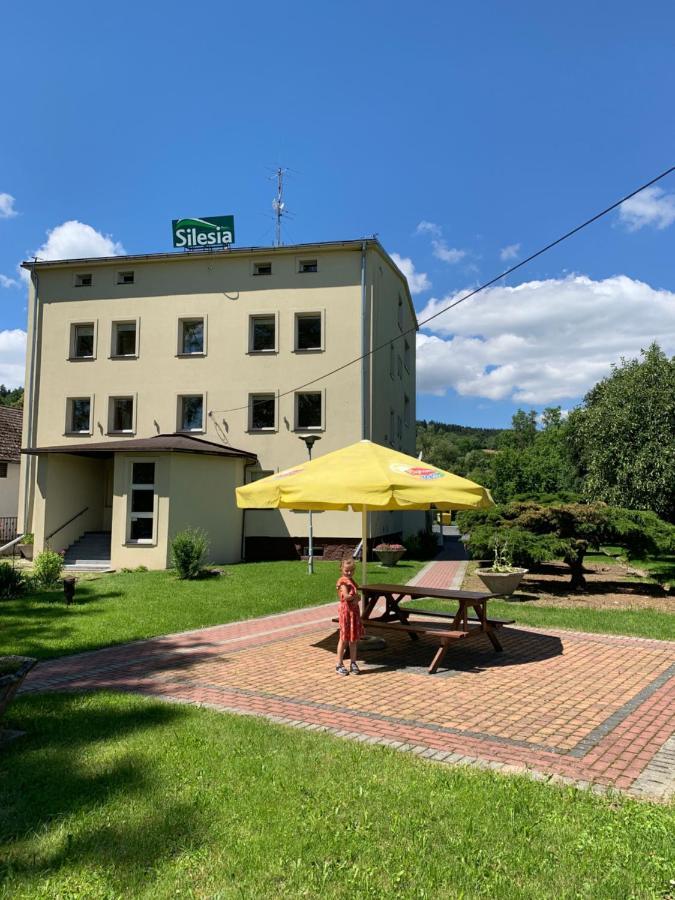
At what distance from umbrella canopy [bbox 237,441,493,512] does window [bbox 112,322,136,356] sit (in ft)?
61.6

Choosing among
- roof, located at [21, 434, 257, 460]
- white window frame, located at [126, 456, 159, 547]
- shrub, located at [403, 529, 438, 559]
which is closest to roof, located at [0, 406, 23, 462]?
roof, located at [21, 434, 257, 460]

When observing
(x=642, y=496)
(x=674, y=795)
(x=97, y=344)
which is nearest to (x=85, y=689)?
(x=674, y=795)

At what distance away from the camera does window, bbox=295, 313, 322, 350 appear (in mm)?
23844

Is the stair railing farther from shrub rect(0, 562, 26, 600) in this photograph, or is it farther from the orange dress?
the orange dress

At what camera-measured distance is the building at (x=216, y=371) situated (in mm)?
22484

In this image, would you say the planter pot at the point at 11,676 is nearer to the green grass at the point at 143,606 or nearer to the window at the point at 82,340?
the green grass at the point at 143,606

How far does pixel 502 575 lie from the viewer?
13.4m

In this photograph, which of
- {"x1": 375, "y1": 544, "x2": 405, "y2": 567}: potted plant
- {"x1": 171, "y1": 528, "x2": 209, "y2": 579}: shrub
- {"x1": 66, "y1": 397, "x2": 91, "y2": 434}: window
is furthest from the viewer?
{"x1": 66, "y1": 397, "x2": 91, "y2": 434}: window

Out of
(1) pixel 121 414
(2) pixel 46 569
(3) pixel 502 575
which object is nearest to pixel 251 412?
(1) pixel 121 414

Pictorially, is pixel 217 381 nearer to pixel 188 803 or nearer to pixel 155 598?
pixel 155 598

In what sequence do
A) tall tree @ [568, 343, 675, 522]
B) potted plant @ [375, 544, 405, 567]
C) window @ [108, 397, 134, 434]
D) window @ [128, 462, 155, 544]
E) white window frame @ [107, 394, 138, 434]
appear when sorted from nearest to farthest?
1. window @ [128, 462, 155, 544]
2. potted plant @ [375, 544, 405, 567]
3. white window frame @ [107, 394, 138, 434]
4. window @ [108, 397, 134, 434]
5. tall tree @ [568, 343, 675, 522]

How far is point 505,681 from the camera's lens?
7.05 metres

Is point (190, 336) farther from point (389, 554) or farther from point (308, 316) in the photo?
point (389, 554)

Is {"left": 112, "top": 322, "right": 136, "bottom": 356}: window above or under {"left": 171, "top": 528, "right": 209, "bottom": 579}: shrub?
above
